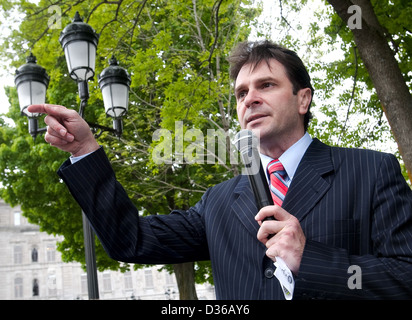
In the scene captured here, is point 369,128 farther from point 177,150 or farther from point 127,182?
point 127,182

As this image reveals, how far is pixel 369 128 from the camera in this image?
36.4 ft

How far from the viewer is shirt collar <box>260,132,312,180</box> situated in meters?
2.14

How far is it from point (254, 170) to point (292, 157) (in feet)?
1.80

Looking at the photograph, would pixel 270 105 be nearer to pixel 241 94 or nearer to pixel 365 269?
pixel 241 94

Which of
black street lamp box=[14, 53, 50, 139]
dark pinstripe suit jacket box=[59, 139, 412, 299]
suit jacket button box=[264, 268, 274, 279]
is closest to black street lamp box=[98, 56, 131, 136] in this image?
black street lamp box=[14, 53, 50, 139]

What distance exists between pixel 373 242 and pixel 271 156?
2.18 feet

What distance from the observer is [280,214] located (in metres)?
1.48

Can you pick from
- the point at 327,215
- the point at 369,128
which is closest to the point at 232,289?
the point at 327,215

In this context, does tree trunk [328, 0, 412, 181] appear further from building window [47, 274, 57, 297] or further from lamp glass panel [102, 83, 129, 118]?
building window [47, 274, 57, 297]

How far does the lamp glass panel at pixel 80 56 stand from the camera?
6297 millimetres

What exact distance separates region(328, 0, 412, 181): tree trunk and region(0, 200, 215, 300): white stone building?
144ft

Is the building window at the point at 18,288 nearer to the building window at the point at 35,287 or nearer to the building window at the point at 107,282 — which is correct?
the building window at the point at 35,287

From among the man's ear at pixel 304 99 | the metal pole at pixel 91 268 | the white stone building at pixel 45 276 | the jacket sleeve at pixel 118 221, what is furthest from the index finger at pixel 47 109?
the white stone building at pixel 45 276

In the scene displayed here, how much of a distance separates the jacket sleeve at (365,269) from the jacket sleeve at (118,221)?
2.74ft
